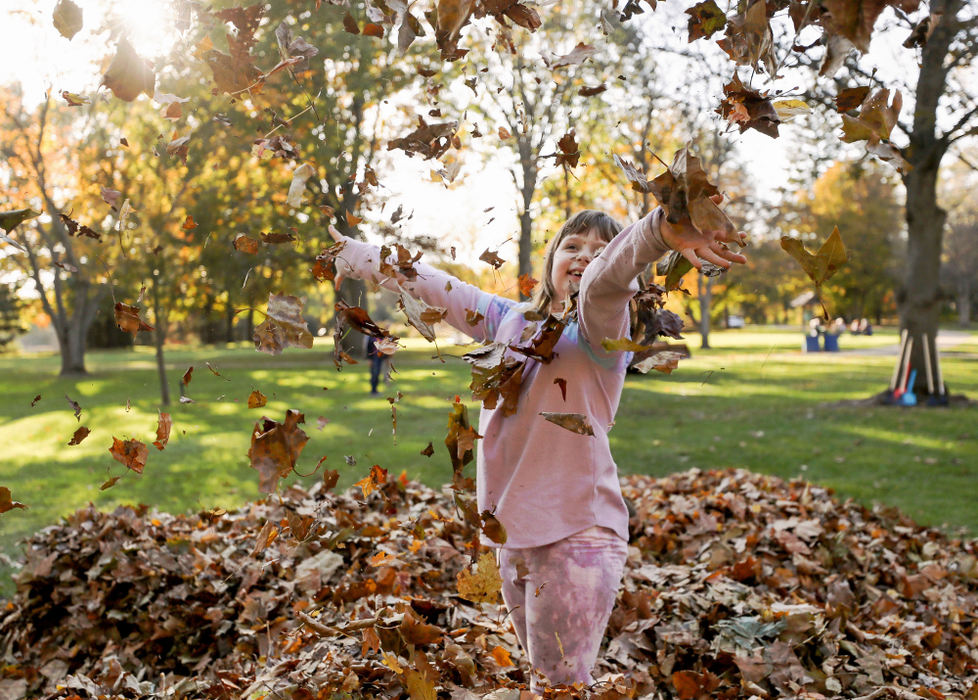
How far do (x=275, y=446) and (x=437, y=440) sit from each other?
7.79m

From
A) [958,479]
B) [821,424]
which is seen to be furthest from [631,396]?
[958,479]

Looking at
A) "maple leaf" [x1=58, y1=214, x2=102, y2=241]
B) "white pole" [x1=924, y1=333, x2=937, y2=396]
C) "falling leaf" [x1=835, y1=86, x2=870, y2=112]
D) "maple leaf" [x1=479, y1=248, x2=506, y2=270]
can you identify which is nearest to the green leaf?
"maple leaf" [x1=58, y1=214, x2=102, y2=241]

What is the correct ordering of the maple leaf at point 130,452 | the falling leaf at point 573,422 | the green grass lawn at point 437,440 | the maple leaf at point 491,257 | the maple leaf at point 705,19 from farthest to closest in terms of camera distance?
1. the green grass lawn at point 437,440
2. the maple leaf at point 491,257
3. the maple leaf at point 130,452
4. the falling leaf at point 573,422
5. the maple leaf at point 705,19

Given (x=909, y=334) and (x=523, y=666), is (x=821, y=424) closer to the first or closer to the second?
(x=909, y=334)

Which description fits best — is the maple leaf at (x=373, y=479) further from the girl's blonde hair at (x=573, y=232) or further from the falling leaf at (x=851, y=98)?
the falling leaf at (x=851, y=98)

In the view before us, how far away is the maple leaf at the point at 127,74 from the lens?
1.72 metres

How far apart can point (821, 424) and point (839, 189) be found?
3742cm

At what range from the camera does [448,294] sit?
2.80m

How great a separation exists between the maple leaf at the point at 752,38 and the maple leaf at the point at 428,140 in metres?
0.93

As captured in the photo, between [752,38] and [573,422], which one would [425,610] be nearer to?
[573,422]

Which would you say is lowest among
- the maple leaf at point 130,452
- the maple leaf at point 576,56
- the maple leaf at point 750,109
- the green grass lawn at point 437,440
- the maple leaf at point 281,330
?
the green grass lawn at point 437,440

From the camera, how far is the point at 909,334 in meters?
12.5

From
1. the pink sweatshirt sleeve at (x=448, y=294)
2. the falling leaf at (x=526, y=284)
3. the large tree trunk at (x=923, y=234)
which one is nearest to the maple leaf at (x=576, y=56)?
the pink sweatshirt sleeve at (x=448, y=294)

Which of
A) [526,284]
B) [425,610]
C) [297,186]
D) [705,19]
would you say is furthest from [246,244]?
[425,610]
